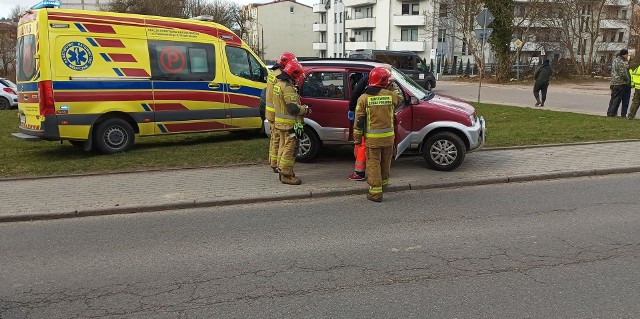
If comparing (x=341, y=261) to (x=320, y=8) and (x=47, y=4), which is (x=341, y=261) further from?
(x=320, y=8)

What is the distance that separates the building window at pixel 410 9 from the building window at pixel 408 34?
7.54 feet

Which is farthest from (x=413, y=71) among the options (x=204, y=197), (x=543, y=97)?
(x=204, y=197)

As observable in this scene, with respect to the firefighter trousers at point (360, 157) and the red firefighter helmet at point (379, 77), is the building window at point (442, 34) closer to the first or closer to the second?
the firefighter trousers at point (360, 157)

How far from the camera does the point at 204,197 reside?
663 cm

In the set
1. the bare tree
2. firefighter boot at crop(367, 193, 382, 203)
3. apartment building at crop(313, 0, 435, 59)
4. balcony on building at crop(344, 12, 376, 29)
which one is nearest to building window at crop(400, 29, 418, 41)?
apartment building at crop(313, 0, 435, 59)

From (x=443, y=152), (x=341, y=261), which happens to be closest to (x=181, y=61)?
(x=443, y=152)

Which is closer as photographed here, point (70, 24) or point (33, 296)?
point (33, 296)

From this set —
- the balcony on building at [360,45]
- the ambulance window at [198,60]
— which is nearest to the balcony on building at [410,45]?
the balcony on building at [360,45]

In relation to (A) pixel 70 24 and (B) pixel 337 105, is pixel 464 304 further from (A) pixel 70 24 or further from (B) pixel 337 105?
(A) pixel 70 24

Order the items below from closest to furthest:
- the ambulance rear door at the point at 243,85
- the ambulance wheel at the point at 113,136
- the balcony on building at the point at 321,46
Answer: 1. the ambulance wheel at the point at 113,136
2. the ambulance rear door at the point at 243,85
3. the balcony on building at the point at 321,46

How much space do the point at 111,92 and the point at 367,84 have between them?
5.32 metres

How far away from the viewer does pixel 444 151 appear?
7.84 metres

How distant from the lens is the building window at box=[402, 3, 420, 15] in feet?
209

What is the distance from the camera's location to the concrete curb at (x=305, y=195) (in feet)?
20.0
